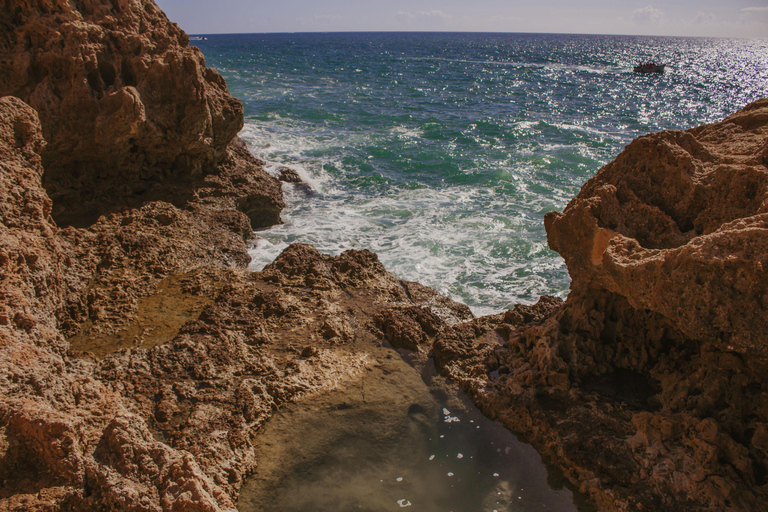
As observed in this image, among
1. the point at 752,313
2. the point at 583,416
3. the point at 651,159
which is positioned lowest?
the point at 583,416

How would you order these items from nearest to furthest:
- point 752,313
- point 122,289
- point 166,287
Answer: point 752,313, point 122,289, point 166,287

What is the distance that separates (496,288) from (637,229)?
385 centimetres

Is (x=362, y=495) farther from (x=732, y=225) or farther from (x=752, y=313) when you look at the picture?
(x=732, y=225)

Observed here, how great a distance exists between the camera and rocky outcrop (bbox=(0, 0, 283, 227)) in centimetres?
628

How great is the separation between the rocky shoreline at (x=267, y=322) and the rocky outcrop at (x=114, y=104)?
36mm

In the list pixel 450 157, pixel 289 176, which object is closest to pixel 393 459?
pixel 289 176

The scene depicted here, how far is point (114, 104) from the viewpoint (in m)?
6.56

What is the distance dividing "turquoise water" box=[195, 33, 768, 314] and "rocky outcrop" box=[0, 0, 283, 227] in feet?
6.59

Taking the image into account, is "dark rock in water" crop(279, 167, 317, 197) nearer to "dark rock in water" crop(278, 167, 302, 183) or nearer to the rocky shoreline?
"dark rock in water" crop(278, 167, 302, 183)

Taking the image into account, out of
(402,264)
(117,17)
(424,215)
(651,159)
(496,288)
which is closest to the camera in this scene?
(651,159)

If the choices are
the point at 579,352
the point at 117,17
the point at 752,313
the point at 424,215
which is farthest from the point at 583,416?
the point at 117,17

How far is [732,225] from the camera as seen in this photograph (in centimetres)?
323

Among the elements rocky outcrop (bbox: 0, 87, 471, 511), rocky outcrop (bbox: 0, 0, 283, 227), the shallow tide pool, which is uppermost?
rocky outcrop (bbox: 0, 0, 283, 227)

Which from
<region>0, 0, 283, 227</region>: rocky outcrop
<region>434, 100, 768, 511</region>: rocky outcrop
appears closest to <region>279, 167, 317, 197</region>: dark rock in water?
<region>0, 0, 283, 227</region>: rocky outcrop
